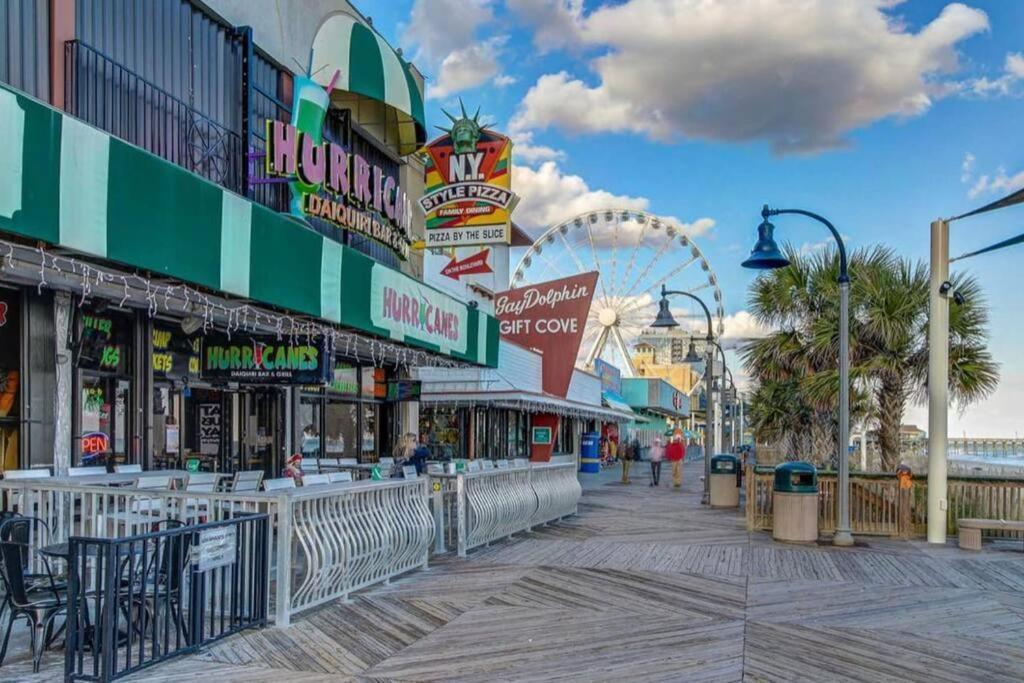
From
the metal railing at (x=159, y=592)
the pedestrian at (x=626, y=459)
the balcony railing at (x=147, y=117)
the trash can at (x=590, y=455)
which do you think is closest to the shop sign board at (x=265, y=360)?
the balcony railing at (x=147, y=117)

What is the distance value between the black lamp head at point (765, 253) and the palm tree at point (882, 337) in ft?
13.0

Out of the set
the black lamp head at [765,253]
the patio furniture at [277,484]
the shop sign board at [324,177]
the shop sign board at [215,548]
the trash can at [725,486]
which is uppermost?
the shop sign board at [324,177]

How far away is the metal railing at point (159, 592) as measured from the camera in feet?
18.6

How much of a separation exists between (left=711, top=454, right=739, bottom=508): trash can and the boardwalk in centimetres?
684

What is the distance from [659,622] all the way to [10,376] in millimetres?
7389

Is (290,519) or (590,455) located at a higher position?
(290,519)

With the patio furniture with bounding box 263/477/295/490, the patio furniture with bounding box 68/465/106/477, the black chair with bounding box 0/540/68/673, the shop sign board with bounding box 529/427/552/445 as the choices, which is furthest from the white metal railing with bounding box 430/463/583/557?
the shop sign board with bounding box 529/427/552/445

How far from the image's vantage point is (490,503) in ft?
39.0

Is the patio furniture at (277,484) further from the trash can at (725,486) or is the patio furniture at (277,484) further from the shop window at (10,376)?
the trash can at (725,486)

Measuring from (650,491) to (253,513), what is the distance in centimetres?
1828

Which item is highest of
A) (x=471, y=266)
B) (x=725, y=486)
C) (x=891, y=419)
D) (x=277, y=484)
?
(x=471, y=266)

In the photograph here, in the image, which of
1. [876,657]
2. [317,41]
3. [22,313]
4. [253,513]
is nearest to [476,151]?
[317,41]

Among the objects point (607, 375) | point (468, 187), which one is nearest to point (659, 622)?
point (468, 187)

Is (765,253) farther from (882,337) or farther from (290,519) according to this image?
(290,519)
